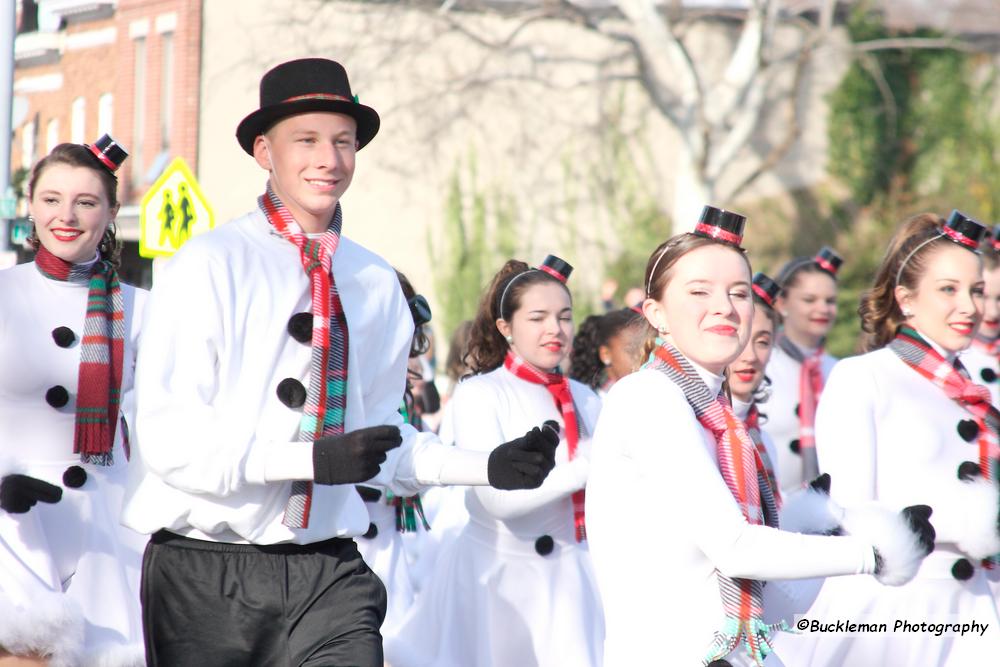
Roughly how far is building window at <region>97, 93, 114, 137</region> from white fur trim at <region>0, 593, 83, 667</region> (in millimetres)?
4979

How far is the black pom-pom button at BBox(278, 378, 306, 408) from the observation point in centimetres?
367

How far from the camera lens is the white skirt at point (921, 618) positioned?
4645 mm

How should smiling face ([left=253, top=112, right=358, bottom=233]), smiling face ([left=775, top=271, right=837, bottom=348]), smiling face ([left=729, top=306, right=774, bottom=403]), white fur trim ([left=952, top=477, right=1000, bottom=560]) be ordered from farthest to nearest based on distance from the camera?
smiling face ([left=775, top=271, right=837, bottom=348])
smiling face ([left=729, top=306, right=774, bottom=403])
white fur trim ([left=952, top=477, right=1000, bottom=560])
smiling face ([left=253, top=112, right=358, bottom=233])

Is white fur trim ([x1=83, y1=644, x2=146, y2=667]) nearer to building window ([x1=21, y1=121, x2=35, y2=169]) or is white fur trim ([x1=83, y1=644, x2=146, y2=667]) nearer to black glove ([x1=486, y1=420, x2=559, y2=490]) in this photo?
black glove ([x1=486, y1=420, x2=559, y2=490])

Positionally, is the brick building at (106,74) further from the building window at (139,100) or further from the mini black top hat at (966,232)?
the mini black top hat at (966,232)

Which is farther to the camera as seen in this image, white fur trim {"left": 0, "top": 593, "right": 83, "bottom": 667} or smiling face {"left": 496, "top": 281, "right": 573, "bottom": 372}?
smiling face {"left": 496, "top": 281, "right": 573, "bottom": 372}

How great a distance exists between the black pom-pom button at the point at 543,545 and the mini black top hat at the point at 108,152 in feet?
7.65

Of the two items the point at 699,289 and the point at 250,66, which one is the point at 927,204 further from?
the point at 699,289

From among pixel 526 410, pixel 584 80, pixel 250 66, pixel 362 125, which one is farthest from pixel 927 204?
pixel 362 125

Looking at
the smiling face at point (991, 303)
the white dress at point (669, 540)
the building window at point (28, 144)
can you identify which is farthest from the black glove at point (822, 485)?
the building window at point (28, 144)

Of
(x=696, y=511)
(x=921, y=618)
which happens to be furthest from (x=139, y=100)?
(x=696, y=511)

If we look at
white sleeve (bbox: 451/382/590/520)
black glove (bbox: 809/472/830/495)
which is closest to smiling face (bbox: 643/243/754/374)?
black glove (bbox: 809/472/830/495)

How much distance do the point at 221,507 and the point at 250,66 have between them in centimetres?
807

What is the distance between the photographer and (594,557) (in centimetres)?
359
